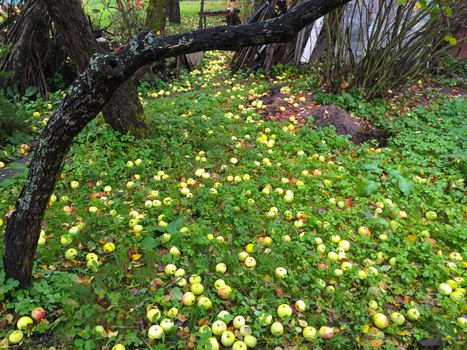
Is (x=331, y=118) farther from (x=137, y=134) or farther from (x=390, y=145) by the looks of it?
(x=137, y=134)

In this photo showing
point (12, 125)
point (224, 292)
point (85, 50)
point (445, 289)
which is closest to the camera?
point (224, 292)

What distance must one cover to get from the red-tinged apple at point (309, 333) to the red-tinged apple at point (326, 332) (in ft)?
0.17

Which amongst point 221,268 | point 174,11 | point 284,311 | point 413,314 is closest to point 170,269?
point 221,268

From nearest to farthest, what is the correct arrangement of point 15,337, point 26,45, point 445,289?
point 15,337 < point 445,289 < point 26,45

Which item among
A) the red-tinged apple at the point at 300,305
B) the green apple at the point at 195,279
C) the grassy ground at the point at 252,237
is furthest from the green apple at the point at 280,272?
the green apple at the point at 195,279

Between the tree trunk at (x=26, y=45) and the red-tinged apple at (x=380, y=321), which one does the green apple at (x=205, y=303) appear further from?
the tree trunk at (x=26, y=45)

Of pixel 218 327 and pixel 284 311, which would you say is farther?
pixel 284 311

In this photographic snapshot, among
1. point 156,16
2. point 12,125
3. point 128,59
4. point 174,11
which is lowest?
point 174,11

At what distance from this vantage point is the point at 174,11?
14.1 metres

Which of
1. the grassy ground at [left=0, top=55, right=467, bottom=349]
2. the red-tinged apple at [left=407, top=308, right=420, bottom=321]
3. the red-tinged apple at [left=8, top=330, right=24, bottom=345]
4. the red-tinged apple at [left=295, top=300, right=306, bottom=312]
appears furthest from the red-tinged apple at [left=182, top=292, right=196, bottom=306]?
the red-tinged apple at [left=407, top=308, right=420, bottom=321]

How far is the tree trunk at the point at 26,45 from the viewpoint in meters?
5.77

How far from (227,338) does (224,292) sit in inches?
13.6

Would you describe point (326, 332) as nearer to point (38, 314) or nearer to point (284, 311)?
point (284, 311)

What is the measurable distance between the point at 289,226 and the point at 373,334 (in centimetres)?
115
